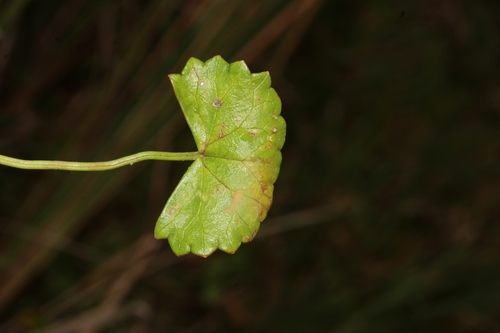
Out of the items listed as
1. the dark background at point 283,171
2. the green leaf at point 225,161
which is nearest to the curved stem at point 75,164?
the green leaf at point 225,161

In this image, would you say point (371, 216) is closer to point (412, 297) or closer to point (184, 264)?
point (412, 297)

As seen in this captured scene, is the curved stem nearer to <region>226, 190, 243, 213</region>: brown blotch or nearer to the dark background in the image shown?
<region>226, 190, 243, 213</region>: brown blotch

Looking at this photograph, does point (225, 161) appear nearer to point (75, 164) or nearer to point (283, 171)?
point (75, 164)

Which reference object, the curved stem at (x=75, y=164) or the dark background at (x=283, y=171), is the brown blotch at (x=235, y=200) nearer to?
the curved stem at (x=75, y=164)

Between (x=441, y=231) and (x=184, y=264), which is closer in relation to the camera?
(x=184, y=264)

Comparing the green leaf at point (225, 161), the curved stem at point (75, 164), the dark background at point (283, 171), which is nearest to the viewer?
the curved stem at point (75, 164)

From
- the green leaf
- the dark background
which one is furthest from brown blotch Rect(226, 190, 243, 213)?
the dark background

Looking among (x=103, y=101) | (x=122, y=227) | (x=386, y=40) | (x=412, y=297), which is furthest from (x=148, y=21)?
(x=412, y=297)
